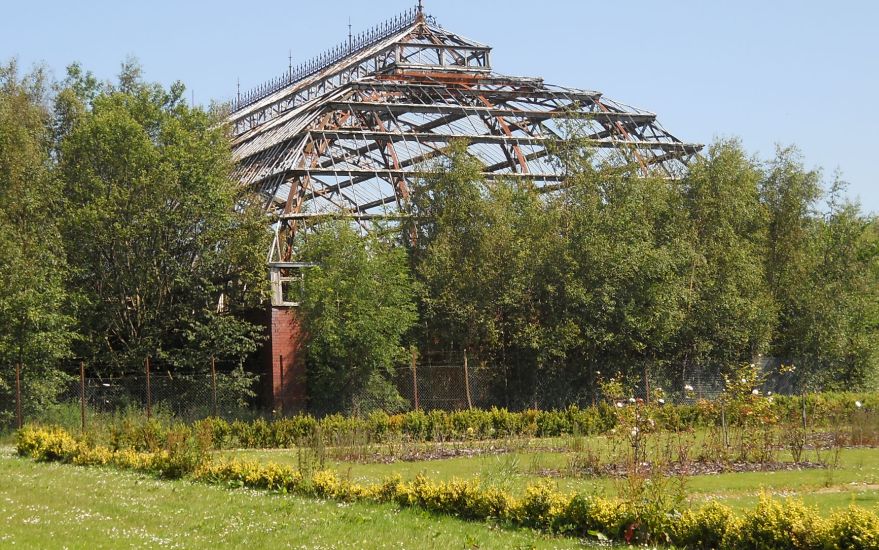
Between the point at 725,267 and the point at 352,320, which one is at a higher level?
the point at 725,267

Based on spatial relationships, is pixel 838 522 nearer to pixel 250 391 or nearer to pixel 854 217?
pixel 250 391

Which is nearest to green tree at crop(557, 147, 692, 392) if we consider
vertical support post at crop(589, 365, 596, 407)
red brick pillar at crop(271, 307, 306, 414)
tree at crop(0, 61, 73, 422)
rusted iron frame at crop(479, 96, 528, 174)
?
vertical support post at crop(589, 365, 596, 407)

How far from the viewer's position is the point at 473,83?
165 feet

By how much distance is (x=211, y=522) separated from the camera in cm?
1391

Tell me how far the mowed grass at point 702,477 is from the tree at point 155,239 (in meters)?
13.2

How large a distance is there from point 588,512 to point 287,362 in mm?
24140

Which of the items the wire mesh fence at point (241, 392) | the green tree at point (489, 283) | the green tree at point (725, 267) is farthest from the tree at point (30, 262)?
the green tree at point (725, 267)

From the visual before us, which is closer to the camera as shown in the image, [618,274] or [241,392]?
[241,392]

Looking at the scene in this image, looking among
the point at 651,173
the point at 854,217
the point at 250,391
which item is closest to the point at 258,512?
the point at 250,391

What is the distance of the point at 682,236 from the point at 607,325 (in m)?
5.36

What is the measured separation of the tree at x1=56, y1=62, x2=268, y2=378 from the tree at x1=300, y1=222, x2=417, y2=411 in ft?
11.3

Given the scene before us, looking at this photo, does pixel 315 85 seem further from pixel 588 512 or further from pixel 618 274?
pixel 588 512

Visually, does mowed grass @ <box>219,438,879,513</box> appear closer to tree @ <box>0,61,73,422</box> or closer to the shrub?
the shrub

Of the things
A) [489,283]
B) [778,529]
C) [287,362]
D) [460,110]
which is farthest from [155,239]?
[778,529]
